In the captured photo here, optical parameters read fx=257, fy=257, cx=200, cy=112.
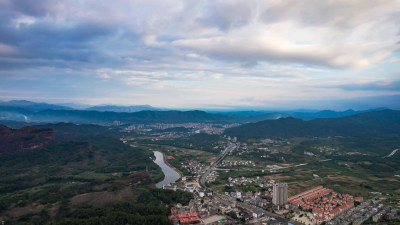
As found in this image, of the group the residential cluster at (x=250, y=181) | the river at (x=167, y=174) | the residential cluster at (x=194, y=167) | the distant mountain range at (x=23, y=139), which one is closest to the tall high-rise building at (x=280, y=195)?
the residential cluster at (x=250, y=181)

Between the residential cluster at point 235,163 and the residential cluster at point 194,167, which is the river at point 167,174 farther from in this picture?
the residential cluster at point 235,163

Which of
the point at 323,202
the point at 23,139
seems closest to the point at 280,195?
the point at 323,202

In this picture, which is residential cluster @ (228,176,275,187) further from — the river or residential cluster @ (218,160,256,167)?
residential cluster @ (218,160,256,167)

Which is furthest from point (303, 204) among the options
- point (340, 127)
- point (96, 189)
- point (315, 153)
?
point (340, 127)

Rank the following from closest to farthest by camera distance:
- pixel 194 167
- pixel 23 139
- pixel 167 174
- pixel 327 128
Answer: pixel 167 174 → pixel 194 167 → pixel 23 139 → pixel 327 128

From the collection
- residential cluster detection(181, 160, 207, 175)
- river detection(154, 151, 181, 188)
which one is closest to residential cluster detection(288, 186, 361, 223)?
river detection(154, 151, 181, 188)

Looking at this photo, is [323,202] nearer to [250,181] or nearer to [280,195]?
[280,195]

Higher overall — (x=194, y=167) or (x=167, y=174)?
(x=194, y=167)

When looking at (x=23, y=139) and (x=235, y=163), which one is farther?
(x=23, y=139)
